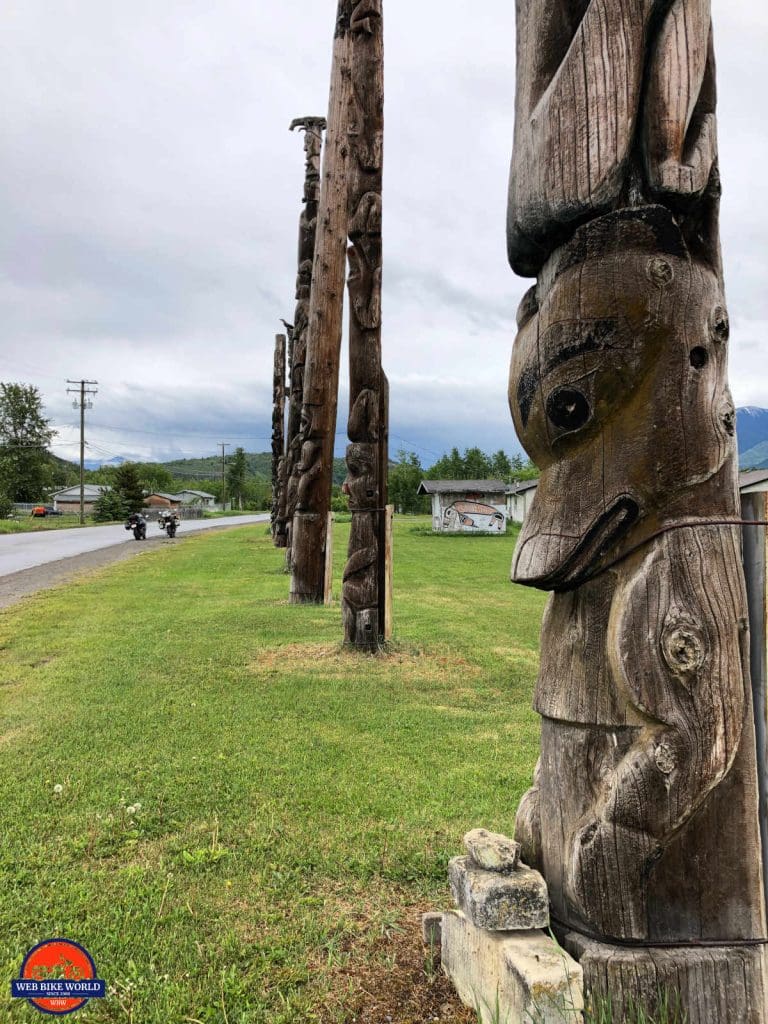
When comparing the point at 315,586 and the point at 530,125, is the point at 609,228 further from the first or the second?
the point at 315,586

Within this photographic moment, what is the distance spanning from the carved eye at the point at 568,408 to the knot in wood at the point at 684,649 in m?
0.58

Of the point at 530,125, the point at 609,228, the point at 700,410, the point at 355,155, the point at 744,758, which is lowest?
the point at 744,758

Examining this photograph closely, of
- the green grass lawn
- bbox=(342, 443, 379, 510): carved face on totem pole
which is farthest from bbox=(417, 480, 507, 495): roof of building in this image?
bbox=(342, 443, 379, 510): carved face on totem pole

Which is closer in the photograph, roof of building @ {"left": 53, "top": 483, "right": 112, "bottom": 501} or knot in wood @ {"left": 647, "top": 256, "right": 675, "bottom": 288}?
knot in wood @ {"left": 647, "top": 256, "right": 675, "bottom": 288}

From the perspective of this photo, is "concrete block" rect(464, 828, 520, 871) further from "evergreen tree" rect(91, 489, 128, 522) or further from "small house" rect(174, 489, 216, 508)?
"small house" rect(174, 489, 216, 508)

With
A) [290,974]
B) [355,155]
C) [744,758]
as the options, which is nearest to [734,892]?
[744,758]

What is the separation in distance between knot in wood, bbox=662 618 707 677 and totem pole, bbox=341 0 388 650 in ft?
18.5

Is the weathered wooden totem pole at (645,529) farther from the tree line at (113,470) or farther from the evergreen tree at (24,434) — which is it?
the evergreen tree at (24,434)

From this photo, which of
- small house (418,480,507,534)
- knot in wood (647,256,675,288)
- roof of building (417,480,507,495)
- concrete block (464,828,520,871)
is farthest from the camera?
small house (418,480,507,534)

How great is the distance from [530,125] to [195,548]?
2243 centimetres

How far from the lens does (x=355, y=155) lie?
25.4 ft

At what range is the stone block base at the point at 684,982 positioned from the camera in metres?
1.78

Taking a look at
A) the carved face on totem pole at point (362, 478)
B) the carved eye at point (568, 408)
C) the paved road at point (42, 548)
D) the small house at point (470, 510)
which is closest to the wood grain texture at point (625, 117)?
the carved eye at point (568, 408)

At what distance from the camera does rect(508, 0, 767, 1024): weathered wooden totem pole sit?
70.4 inches
